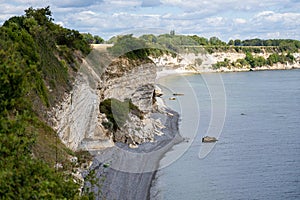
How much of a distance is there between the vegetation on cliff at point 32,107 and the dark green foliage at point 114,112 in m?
4.98

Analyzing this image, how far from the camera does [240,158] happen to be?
128 ft

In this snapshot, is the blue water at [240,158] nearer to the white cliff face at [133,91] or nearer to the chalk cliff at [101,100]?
the white cliff face at [133,91]

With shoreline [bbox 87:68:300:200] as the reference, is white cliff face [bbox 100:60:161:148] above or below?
above

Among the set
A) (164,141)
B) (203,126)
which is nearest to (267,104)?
(203,126)

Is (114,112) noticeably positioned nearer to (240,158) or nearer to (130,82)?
(130,82)

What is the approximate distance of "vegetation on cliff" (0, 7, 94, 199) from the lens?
9.79 meters

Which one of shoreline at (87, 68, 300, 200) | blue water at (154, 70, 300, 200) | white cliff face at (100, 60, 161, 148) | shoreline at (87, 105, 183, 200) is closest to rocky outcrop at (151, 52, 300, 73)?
blue water at (154, 70, 300, 200)

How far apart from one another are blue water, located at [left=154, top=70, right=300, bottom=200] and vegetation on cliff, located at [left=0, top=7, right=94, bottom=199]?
1000 cm

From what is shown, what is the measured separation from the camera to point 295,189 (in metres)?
30.1

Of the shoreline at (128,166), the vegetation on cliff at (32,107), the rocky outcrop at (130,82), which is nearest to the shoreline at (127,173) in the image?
the shoreline at (128,166)

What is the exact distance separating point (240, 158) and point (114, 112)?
1139cm

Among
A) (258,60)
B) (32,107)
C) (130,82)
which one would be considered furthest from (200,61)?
(32,107)

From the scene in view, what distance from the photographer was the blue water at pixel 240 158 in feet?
99.5

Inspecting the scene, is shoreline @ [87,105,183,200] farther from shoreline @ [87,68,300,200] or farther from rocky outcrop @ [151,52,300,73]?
rocky outcrop @ [151,52,300,73]
